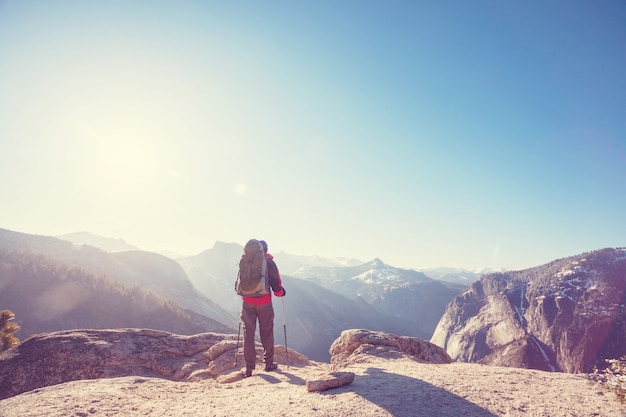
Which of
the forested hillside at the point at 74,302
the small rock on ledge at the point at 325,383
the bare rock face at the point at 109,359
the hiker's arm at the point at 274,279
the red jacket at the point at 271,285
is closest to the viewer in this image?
the small rock on ledge at the point at 325,383

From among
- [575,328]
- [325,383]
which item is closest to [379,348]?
[325,383]

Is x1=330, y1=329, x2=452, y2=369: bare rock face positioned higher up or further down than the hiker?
further down

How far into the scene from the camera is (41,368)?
36.9 feet

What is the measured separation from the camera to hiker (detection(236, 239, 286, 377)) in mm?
10484

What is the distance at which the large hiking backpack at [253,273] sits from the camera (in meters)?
10.5

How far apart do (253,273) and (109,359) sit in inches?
288

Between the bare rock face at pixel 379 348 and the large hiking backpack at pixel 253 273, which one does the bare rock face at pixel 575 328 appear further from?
the large hiking backpack at pixel 253 273

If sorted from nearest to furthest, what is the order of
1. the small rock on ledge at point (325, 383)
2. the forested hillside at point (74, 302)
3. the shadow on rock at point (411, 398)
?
1. the shadow on rock at point (411, 398)
2. the small rock on ledge at point (325, 383)
3. the forested hillside at point (74, 302)

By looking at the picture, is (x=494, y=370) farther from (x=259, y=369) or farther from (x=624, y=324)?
(x=624, y=324)

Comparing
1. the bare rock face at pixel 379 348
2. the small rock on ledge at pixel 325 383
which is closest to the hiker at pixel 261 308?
the bare rock face at pixel 379 348

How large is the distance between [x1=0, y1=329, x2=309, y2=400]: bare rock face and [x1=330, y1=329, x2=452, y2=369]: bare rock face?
1.96 m

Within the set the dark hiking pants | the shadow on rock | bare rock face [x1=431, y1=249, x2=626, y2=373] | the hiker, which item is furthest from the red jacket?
bare rock face [x1=431, y1=249, x2=626, y2=373]

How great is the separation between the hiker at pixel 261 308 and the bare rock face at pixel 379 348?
3.42m

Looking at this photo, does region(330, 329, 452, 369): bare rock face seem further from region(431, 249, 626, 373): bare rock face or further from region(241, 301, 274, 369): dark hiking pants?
region(431, 249, 626, 373): bare rock face
